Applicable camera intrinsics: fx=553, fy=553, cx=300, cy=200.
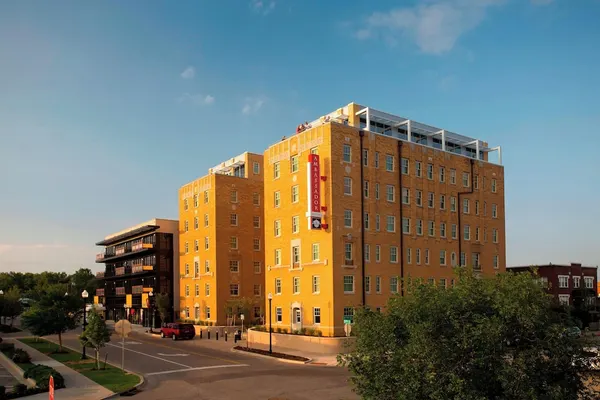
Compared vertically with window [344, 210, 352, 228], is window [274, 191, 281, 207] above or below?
above

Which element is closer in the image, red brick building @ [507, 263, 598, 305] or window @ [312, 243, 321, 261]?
window @ [312, 243, 321, 261]

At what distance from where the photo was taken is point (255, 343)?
2111 inches

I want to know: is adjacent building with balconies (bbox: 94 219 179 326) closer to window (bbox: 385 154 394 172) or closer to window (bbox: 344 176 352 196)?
window (bbox: 344 176 352 196)

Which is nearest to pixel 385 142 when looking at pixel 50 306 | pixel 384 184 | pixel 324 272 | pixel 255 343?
pixel 384 184

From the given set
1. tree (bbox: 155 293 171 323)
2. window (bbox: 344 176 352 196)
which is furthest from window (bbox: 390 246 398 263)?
Result: tree (bbox: 155 293 171 323)

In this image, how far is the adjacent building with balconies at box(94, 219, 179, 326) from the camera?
271ft

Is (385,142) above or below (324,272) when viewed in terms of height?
above

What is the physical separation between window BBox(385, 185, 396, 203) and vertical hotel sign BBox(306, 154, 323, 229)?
28.1 ft

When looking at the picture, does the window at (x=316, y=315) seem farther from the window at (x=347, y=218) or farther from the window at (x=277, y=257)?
the window at (x=347, y=218)

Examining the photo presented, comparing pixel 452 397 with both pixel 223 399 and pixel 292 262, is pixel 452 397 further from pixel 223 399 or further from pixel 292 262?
pixel 292 262

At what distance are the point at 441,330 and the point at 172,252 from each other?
244 ft

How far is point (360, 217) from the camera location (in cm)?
5188

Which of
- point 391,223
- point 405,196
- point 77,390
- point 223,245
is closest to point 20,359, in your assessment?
point 77,390

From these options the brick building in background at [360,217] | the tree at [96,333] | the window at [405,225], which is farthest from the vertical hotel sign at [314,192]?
the tree at [96,333]
